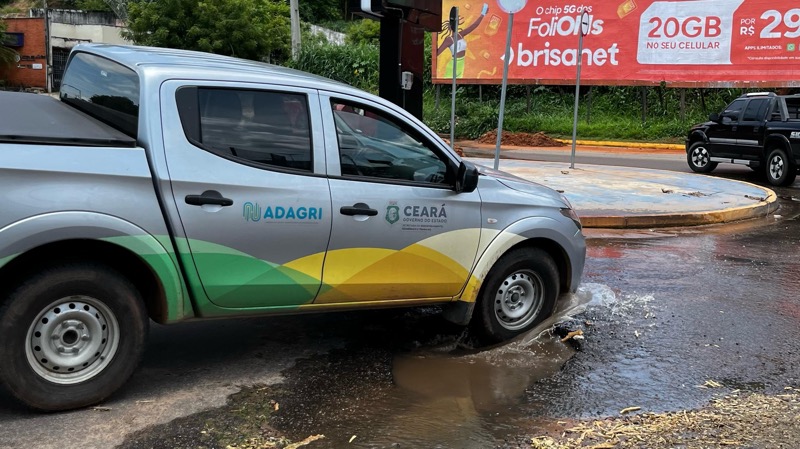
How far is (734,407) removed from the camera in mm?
4168

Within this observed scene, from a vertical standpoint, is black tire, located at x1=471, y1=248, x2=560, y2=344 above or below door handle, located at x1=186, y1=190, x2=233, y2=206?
below

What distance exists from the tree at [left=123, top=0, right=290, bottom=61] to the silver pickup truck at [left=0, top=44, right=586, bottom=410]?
32.6m

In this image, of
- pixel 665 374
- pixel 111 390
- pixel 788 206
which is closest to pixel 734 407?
pixel 665 374

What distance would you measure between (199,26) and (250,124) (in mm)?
34263

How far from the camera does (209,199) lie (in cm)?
392

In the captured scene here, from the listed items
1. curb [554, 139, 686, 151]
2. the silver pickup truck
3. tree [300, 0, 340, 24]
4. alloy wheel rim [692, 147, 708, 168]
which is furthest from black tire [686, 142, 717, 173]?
tree [300, 0, 340, 24]

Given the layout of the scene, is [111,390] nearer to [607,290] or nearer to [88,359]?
[88,359]

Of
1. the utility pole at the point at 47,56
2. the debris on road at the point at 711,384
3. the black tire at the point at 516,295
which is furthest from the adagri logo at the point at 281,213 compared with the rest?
the utility pole at the point at 47,56

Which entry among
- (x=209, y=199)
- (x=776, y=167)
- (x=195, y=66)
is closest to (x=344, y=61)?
(x=776, y=167)

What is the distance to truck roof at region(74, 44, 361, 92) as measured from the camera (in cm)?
404

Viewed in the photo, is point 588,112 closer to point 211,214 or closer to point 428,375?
point 428,375

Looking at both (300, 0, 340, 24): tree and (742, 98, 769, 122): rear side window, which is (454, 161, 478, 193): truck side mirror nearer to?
(742, 98, 769, 122): rear side window

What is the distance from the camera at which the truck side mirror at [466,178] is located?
15.4ft

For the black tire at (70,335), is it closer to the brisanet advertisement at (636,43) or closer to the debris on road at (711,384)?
the debris on road at (711,384)
